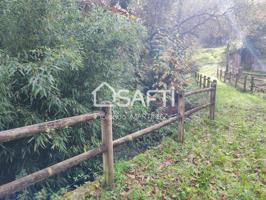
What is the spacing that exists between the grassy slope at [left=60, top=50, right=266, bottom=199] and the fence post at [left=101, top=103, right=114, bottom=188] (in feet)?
0.48

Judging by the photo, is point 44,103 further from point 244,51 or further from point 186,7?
point 244,51

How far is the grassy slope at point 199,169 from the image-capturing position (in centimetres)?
275

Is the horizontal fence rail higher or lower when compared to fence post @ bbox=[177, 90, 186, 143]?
higher

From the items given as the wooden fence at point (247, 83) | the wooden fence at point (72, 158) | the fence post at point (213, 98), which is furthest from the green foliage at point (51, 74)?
the wooden fence at point (247, 83)

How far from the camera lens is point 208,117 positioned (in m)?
→ 5.84

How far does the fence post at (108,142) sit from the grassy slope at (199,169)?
0.48 feet

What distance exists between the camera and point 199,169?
333 centimetres

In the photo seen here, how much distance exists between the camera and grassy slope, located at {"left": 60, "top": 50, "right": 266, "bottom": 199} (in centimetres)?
275

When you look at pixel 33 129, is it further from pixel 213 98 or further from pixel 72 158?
pixel 213 98

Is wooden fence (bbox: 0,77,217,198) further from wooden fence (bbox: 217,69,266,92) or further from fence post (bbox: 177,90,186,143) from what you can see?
wooden fence (bbox: 217,69,266,92)

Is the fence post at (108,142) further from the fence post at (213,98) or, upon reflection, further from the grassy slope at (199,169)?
the fence post at (213,98)

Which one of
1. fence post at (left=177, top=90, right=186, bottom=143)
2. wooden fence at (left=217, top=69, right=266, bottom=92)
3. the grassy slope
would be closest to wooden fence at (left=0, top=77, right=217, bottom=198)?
the grassy slope

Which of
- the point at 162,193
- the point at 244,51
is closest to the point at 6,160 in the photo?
the point at 162,193

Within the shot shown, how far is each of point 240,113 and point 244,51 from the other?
14.9m
